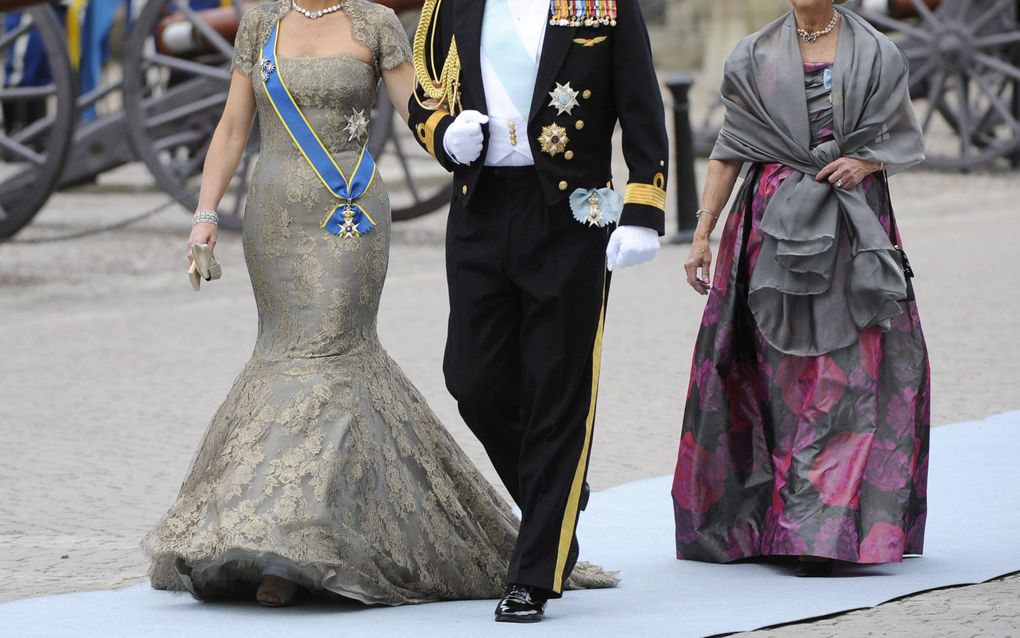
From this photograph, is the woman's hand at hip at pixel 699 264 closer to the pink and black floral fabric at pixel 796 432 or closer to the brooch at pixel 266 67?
the pink and black floral fabric at pixel 796 432

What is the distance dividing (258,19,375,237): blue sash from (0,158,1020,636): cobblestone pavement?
939 millimetres

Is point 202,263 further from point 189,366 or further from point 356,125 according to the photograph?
point 189,366

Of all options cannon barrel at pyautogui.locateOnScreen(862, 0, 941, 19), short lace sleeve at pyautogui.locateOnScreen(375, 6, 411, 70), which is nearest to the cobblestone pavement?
short lace sleeve at pyautogui.locateOnScreen(375, 6, 411, 70)

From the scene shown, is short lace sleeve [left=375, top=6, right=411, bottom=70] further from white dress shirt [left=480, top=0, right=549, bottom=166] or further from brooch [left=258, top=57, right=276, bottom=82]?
white dress shirt [left=480, top=0, right=549, bottom=166]

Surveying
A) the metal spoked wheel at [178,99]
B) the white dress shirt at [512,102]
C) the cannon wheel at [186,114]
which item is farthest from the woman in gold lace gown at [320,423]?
the metal spoked wheel at [178,99]

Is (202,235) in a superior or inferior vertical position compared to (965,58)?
inferior

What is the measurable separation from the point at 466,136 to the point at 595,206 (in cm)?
29

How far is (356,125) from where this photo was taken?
14.0 feet

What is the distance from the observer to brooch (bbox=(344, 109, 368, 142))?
4258 mm

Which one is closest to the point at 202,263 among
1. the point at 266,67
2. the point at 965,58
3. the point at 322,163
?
the point at 322,163

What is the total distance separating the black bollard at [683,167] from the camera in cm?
1148

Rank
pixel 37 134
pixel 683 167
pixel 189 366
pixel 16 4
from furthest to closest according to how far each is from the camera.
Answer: pixel 683 167
pixel 37 134
pixel 16 4
pixel 189 366

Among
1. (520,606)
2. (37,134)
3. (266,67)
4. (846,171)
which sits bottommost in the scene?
(520,606)

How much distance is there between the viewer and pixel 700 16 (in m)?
28.2
